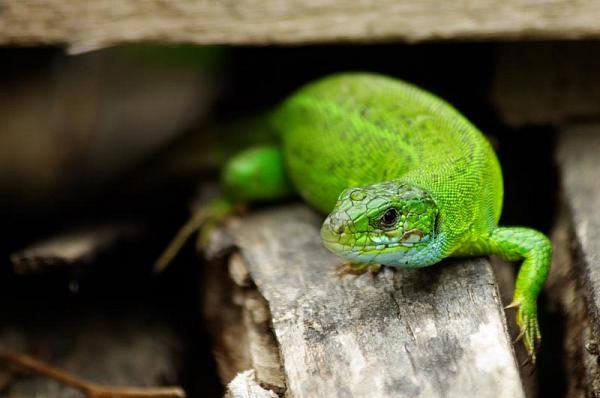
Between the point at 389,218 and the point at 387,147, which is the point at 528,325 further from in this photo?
the point at 387,147

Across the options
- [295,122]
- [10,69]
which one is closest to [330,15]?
[295,122]

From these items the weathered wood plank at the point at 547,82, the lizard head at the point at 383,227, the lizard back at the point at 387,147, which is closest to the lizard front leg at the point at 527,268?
the lizard back at the point at 387,147

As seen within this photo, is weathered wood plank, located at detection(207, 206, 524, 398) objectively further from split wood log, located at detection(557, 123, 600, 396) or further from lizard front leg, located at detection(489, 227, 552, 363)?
split wood log, located at detection(557, 123, 600, 396)

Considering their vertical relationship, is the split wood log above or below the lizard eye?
below

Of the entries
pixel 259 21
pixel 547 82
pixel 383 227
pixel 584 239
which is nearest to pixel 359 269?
pixel 383 227

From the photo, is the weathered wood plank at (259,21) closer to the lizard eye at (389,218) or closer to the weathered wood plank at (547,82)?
the weathered wood plank at (547,82)

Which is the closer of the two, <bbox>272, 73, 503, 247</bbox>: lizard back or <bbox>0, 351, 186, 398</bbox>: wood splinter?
<bbox>272, 73, 503, 247</bbox>: lizard back

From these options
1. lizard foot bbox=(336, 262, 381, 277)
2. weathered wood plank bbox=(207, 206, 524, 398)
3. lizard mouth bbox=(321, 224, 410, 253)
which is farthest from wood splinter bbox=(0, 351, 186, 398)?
lizard mouth bbox=(321, 224, 410, 253)

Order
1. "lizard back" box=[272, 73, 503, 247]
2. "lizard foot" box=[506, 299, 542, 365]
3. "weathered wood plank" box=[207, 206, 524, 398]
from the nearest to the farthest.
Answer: "weathered wood plank" box=[207, 206, 524, 398], "lizard foot" box=[506, 299, 542, 365], "lizard back" box=[272, 73, 503, 247]
